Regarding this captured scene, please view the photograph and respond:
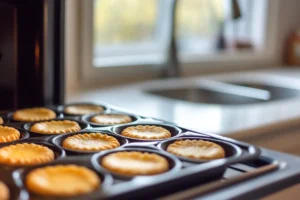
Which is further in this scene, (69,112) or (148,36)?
A: (148,36)

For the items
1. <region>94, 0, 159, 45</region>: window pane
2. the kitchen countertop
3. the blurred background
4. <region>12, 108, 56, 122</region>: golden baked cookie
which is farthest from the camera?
<region>94, 0, 159, 45</region>: window pane

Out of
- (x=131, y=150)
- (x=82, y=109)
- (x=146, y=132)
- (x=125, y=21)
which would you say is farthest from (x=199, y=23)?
(x=131, y=150)

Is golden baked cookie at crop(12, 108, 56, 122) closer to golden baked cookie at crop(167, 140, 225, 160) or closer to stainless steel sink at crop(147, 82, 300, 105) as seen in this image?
golden baked cookie at crop(167, 140, 225, 160)

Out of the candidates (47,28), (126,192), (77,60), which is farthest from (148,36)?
(126,192)

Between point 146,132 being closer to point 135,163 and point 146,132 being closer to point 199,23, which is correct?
point 135,163

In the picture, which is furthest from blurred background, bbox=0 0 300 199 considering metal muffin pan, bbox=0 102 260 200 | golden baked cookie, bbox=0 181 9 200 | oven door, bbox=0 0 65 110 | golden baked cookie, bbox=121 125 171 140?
golden baked cookie, bbox=0 181 9 200

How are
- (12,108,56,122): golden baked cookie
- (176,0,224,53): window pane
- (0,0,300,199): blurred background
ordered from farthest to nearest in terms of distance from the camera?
(176,0,224,53): window pane → (0,0,300,199): blurred background → (12,108,56,122): golden baked cookie

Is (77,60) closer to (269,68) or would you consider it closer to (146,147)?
(146,147)
